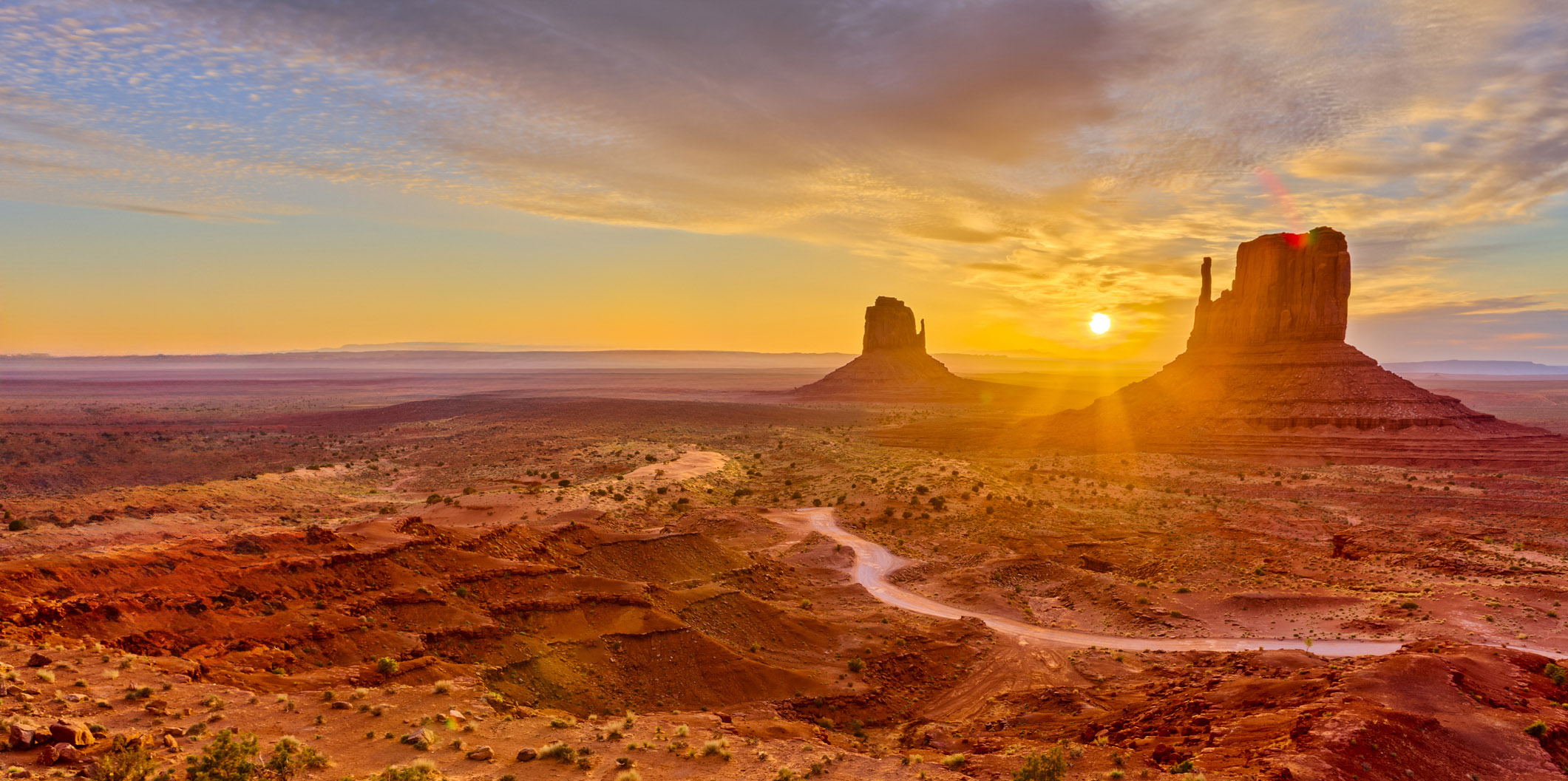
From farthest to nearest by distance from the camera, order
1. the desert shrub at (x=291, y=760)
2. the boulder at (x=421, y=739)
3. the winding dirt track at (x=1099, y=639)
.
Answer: the winding dirt track at (x=1099, y=639)
the boulder at (x=421, y=739)
the desert shrub at (x=291, y=760)

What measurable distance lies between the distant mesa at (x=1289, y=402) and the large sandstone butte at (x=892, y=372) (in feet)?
200

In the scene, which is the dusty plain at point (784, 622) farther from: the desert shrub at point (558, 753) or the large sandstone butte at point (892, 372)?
the large sandstone butte at point (892, 372)

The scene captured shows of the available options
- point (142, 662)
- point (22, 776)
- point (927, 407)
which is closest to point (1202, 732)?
point (22, 776)

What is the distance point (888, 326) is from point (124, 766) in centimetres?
16963

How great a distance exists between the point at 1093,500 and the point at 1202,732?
40993 mm

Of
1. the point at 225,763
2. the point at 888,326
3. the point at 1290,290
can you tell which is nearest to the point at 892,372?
the point at 888,326

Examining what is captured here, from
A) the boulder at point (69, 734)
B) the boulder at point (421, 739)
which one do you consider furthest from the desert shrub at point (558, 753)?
the boulder at point (69, 734)

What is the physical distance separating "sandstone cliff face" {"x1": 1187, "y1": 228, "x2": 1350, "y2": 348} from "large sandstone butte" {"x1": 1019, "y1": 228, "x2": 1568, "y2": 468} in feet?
0.40

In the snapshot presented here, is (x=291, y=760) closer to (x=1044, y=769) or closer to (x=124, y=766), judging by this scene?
(x=124, y=766)

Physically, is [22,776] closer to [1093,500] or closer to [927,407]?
[1093,500]

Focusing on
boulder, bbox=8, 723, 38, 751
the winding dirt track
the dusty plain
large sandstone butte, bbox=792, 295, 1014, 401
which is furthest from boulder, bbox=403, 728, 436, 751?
large sandstone butte, bbox=792, 295, 1014, 401

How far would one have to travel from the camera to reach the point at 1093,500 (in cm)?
5775

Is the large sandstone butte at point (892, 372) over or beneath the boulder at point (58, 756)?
over

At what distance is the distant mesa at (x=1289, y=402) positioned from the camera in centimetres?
7350
